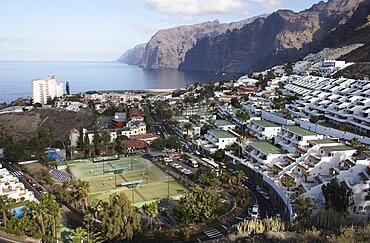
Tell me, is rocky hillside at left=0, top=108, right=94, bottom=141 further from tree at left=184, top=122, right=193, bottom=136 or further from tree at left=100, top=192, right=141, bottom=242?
tree at left=100, top=192, right=141, bottom=242

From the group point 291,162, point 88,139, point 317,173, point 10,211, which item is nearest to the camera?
point 10,211

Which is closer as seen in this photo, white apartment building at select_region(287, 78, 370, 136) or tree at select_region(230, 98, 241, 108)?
white apartment building at select_region(287, 78, 370, 136)

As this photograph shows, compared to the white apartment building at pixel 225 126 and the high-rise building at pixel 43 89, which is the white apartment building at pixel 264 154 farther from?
the high-rise building at pixel 43 89

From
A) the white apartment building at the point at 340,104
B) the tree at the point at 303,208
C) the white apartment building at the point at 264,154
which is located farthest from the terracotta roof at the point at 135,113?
the tree at the point at 303,208

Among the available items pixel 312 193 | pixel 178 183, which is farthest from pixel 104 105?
Result: pixel 312 193

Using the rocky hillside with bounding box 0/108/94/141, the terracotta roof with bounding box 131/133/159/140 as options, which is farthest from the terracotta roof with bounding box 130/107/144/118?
the terracotta roof with bounding box 131/133/159/140

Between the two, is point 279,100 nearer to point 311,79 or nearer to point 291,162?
point 311,79
